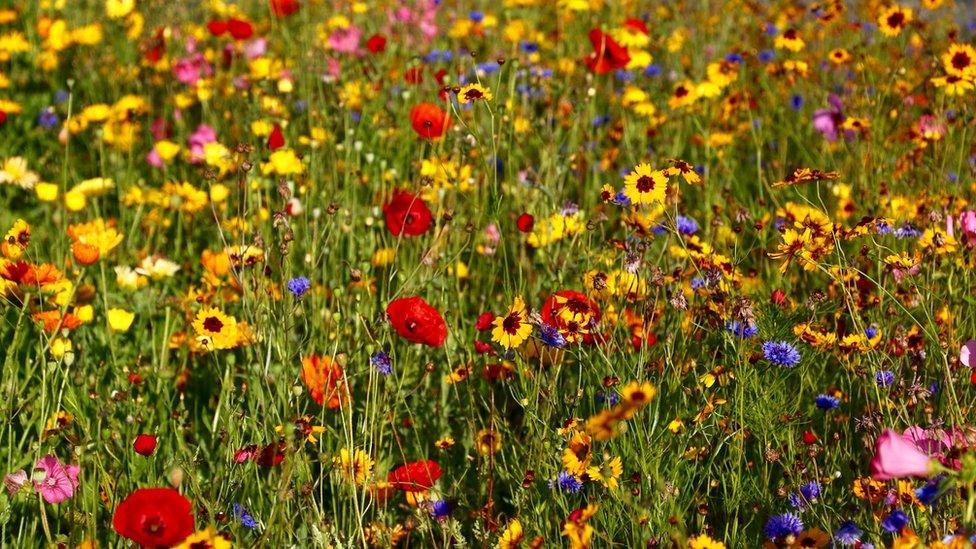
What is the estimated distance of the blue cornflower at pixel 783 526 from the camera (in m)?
1.54

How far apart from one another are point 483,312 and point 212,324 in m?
0.70

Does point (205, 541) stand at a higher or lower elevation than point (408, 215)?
lower

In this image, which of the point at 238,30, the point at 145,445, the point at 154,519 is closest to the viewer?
the point at 154,519

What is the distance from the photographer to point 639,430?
5.26 feet

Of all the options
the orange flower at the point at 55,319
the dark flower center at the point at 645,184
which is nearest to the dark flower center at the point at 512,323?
the dark flower center at the point at 645,184

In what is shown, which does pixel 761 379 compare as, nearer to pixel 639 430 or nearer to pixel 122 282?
pixel 639 430

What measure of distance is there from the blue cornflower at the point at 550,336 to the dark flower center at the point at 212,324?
0.59m

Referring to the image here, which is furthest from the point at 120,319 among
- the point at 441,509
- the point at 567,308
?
the point at 567,308

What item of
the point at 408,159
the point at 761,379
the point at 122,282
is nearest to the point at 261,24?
the point at 408,159

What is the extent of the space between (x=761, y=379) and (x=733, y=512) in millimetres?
239

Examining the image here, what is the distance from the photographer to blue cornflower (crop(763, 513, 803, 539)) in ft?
5.07

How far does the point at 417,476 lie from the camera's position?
1771 millimetres

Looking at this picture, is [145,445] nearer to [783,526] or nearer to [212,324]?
[212,324]

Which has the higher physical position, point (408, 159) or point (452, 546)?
point (408, 159)
